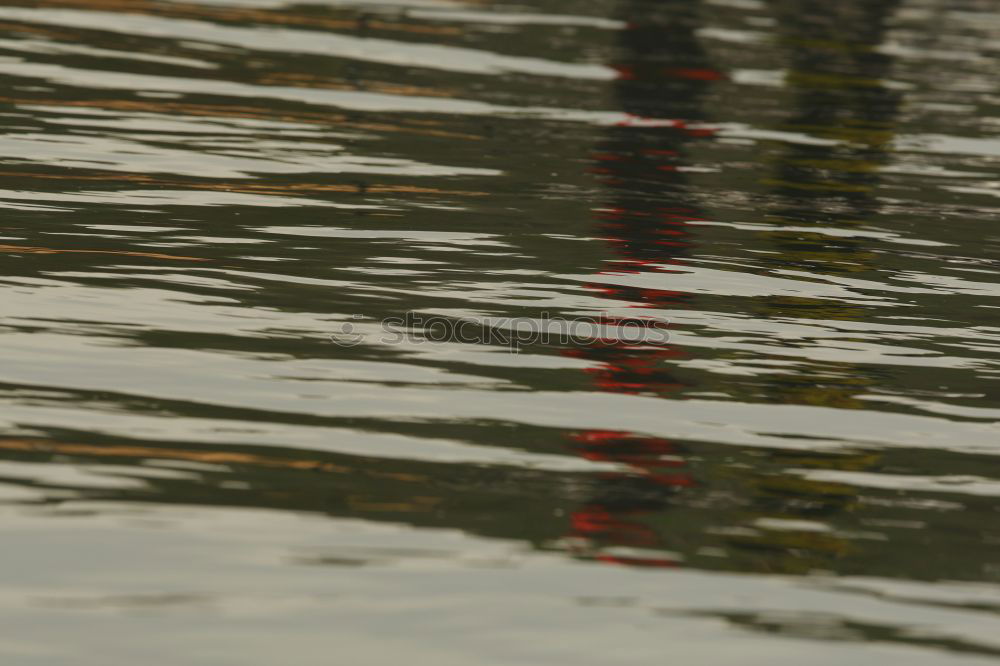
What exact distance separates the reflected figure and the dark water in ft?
0.09

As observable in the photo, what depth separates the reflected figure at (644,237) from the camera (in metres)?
4.60

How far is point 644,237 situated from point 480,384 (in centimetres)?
281

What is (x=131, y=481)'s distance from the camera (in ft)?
15.2

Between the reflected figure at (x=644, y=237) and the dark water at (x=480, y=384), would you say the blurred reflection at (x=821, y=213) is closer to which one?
the dark water at (x=480, y=384)

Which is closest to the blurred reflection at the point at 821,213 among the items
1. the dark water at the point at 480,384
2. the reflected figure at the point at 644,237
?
the dark water at the point at 480,384

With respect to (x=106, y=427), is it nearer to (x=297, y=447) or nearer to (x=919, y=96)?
(x=297, y=447)

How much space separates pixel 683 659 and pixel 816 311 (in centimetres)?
354

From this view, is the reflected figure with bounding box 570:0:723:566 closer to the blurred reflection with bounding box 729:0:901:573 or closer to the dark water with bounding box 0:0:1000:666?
the dark water with bounding box 0:0:1000:666

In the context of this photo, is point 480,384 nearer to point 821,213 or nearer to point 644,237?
point 644,237

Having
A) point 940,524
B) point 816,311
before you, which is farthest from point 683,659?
point 816,311

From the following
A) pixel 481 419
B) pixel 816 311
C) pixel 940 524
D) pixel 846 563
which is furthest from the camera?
pixel 816 311

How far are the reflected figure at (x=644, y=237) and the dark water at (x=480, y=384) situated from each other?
3 cm

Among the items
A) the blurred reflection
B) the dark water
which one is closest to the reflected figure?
the dark water

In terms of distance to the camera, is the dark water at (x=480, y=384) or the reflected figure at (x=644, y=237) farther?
the reflected figure at (x=644, y=237)
